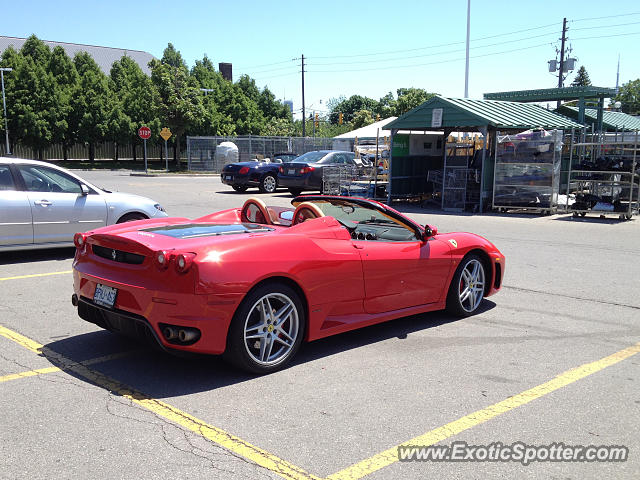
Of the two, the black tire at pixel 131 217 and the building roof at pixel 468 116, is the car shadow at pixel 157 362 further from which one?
the building roof at pixel 468 116

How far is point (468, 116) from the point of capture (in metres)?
17.5

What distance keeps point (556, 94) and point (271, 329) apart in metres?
24.8

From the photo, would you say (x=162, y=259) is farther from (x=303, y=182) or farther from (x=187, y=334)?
(x=303, y=182)

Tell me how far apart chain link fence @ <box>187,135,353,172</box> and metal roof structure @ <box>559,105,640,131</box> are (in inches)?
615

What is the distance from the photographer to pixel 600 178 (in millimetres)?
16922

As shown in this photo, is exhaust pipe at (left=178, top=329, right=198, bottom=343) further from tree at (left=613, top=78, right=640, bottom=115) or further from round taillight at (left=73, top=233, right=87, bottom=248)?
tree at (left=613, top=78, right=640, bottom=115)

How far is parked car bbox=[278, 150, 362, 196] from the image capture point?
69.2ft

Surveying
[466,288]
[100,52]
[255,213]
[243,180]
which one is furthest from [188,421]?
[100,52]

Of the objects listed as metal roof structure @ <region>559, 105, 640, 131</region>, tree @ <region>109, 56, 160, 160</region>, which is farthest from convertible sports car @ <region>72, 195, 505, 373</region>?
tree @ <region>109, 56, 160, 160</region>

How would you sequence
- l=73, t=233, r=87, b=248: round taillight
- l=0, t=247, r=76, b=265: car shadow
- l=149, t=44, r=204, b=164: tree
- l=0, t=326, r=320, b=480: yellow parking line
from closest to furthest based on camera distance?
l=0, t=326, r=320, b=480: yellow parking line
l=73, t=233, r=87, b=248: round taillight
l=0, t=247, r=76, b=265: car shadow
l=149, t=44, r=204, b=164: tree

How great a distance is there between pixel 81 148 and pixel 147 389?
192ft

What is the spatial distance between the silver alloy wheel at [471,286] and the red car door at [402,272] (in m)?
0.34

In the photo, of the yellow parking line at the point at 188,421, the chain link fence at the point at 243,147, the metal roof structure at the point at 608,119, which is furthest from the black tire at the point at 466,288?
the chain link fence at the point at 243,147

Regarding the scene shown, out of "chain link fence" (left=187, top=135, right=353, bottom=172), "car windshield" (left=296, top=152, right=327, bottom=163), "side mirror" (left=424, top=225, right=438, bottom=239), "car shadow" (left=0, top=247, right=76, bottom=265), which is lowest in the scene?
"car shadow" (left=0, top=247, right=76, bottom=265)
